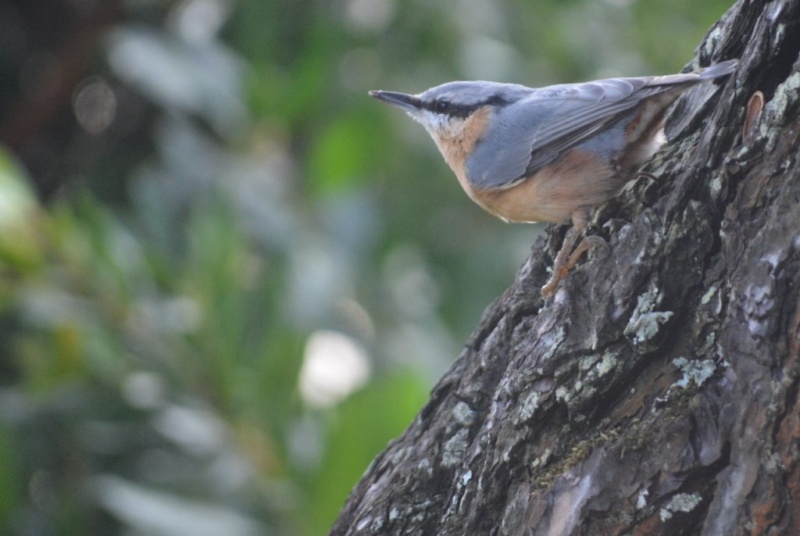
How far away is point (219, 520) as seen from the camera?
11.6 feet

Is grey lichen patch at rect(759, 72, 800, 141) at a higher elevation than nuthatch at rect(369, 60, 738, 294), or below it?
below

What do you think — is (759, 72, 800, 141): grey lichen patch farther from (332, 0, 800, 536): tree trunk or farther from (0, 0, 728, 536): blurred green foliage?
(0, 0, 728, 536): blurred green foliage

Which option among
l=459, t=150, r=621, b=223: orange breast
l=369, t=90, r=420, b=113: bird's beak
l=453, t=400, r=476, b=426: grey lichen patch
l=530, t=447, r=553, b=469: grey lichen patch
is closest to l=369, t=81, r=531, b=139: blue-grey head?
l=369, t=90, r=420, b=113: bird's beak

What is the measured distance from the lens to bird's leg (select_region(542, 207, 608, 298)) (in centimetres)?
209

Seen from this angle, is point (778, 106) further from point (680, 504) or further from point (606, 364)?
point (680, 504)

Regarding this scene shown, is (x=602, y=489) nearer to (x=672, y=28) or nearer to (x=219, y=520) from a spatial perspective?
(x=219, y=520)

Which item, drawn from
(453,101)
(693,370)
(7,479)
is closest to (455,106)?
(453,101)

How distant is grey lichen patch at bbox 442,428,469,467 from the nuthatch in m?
0.38

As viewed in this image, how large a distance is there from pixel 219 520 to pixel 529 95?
6.10 ft

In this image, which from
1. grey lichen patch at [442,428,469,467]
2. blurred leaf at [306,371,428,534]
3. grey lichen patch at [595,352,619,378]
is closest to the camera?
grey lichen patch at [595,352,619,378]

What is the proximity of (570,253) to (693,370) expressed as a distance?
18.8 inches

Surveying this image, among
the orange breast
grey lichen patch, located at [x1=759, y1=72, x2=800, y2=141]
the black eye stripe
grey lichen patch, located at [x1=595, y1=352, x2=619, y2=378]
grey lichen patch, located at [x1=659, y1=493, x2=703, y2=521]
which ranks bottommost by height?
grey lichen patch, located at [x1=659, y1=493, x2=703, y2=521]

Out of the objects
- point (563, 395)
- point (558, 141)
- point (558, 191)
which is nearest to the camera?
point (563, 395)

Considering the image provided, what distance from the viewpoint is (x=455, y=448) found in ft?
7.12
